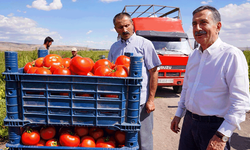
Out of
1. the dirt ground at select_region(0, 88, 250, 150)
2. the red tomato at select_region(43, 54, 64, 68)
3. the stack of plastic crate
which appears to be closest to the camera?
the stack of plastic crate

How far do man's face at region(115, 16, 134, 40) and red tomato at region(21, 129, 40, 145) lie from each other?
5.49 ft

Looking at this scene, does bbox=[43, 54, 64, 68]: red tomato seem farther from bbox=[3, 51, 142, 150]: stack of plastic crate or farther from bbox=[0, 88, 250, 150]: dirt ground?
bbox=[0, 88, 250, 150]: dirt ground

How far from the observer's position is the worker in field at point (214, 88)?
166 cm

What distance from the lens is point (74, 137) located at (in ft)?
5.40

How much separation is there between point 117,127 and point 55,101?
550 millimetres

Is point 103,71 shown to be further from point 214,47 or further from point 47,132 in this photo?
point 214,47

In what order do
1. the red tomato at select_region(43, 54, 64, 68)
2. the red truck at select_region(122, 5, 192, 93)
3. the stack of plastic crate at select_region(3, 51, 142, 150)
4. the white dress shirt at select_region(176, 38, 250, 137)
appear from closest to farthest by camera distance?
the stack of plastic crate at select_region(3, 51, 142, 150) < the white dress shirt at select_region(176, 38, 250, 137) < the red tomato at select_region(43, 54, 64, 68) < the red truck at select_region(122, 5, 192, 93)

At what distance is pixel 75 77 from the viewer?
5.03 feet

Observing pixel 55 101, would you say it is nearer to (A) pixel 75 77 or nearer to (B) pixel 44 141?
(A) pixel 75 77

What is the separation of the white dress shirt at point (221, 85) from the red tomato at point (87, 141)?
106 cm

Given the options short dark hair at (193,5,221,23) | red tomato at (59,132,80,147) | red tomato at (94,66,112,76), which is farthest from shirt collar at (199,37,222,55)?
red tomato at (59,132,80,147)

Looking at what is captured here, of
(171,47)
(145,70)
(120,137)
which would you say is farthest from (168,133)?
(171,47)

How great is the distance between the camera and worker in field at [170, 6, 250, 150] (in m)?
1.66

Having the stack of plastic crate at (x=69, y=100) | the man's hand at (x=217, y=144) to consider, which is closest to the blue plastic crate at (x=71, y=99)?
the stack of plastic crate at (x=69, y=100)
